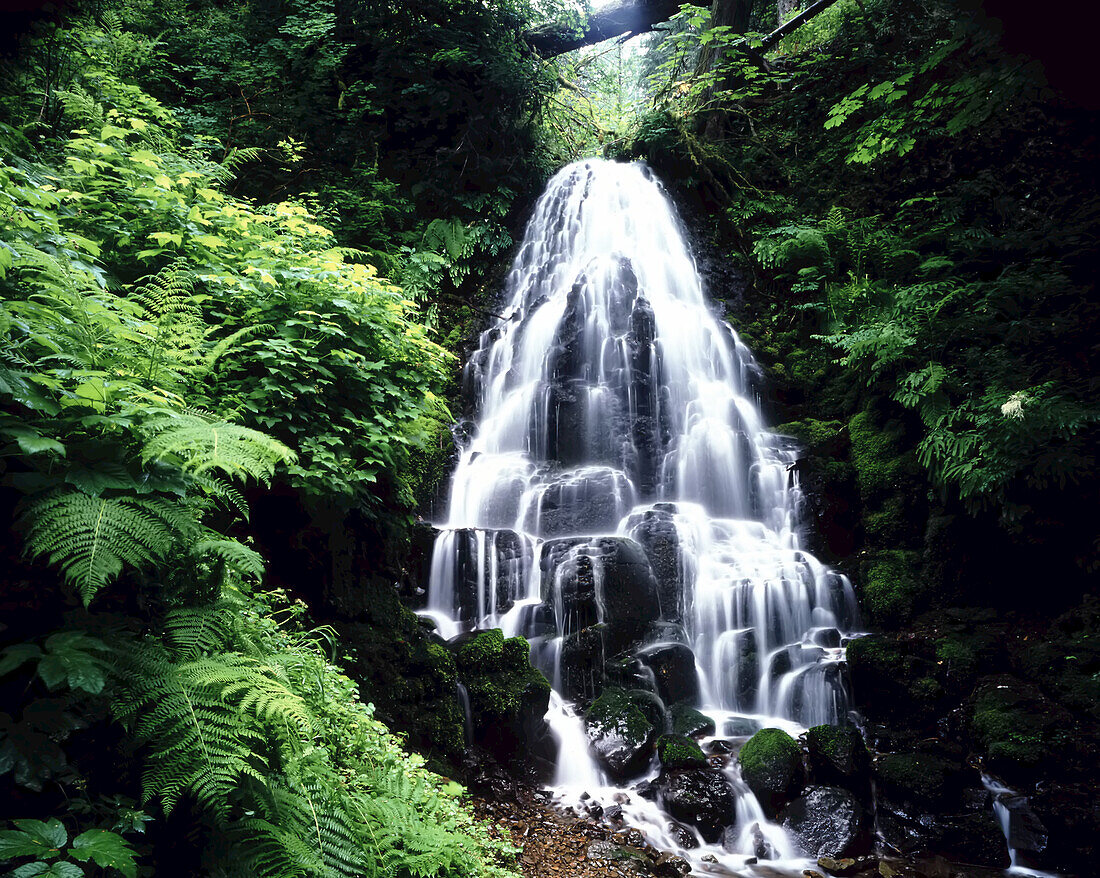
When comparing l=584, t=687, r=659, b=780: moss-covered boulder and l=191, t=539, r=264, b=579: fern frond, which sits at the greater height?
l=191, t=539, r=264, b=579: fern frond

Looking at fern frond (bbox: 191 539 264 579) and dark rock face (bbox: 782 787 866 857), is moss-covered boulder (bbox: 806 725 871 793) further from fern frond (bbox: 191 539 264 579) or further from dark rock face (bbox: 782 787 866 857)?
fern frond (bbox: 191 539 264 579)

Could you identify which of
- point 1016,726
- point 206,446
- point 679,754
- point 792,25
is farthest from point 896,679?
point 792,25

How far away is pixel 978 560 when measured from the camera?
7.18m

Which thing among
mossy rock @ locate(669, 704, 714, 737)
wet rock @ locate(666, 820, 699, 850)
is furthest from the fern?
mossy rock @ locate(669, 704, 714, 737)

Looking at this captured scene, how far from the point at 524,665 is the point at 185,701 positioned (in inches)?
184

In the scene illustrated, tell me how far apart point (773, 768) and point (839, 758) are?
0.62 metres

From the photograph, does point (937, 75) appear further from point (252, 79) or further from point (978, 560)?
point (252, 79)

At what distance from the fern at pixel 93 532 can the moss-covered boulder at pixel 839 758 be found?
5.85 metres

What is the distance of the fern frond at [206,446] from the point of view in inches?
85.0

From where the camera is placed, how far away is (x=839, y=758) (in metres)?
5.51

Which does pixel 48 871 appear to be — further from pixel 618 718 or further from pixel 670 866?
pixel 618 718

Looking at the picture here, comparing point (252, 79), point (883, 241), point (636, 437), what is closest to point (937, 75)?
point (883, 241)

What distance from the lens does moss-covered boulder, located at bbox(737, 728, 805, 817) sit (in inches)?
213

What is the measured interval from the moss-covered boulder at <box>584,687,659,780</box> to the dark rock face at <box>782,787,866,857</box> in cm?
138
